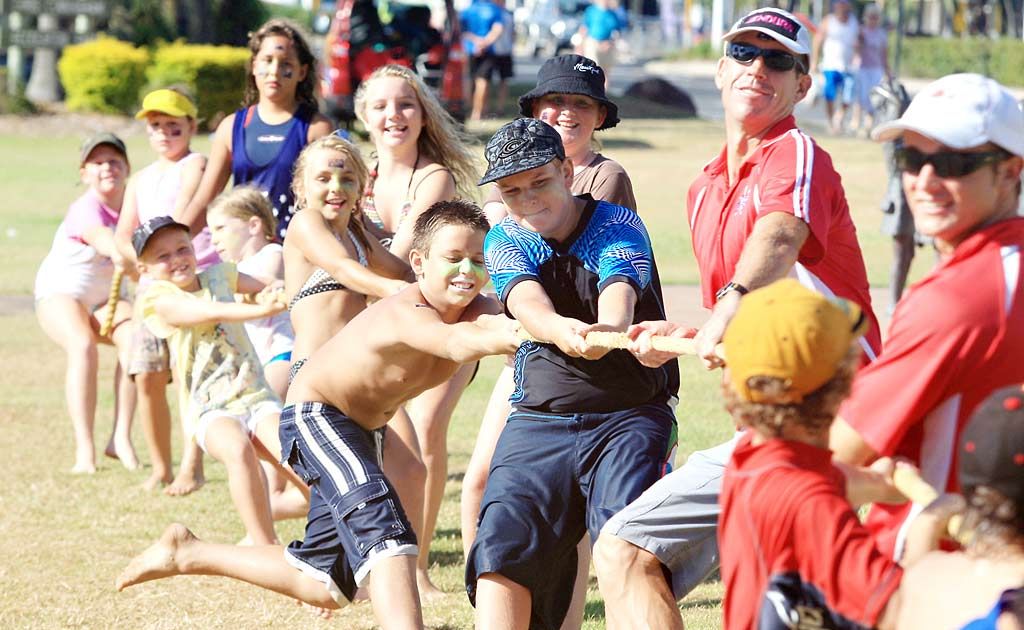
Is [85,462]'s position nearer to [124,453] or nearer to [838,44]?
[124,453]

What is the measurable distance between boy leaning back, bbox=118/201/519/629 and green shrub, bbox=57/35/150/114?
26.0m

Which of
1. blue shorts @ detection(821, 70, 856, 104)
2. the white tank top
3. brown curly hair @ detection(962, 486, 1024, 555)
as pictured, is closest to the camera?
brown curly hair @ detection(962, 486, 1024, 555)

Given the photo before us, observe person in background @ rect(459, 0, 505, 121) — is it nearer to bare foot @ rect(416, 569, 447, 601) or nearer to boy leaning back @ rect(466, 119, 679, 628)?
bare foot @ rect(416, 569, 447, 601)

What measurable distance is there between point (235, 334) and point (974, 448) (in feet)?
16.5

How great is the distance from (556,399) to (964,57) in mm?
45533

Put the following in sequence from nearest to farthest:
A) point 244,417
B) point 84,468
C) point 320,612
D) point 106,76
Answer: point 320,612, point 244,417, point 84,468, point 106,76

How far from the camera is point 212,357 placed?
23.8ft

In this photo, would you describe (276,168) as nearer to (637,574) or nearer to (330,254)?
(330,254)

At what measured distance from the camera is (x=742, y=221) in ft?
15.5

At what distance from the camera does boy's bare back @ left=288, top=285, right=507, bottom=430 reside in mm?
5078

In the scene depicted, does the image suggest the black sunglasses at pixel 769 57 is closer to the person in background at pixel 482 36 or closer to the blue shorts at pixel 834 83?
the blue shorts at pixel 834 83

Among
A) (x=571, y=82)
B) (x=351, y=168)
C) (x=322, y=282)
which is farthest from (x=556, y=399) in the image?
(x=351, y=168)

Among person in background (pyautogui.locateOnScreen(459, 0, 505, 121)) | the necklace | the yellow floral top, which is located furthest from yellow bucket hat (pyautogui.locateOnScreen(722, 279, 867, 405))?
person in background (pyautogui.locateOnScreen(459, 0, 505, 121))

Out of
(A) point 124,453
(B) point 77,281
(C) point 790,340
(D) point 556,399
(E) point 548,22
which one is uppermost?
(C) point 790,340
